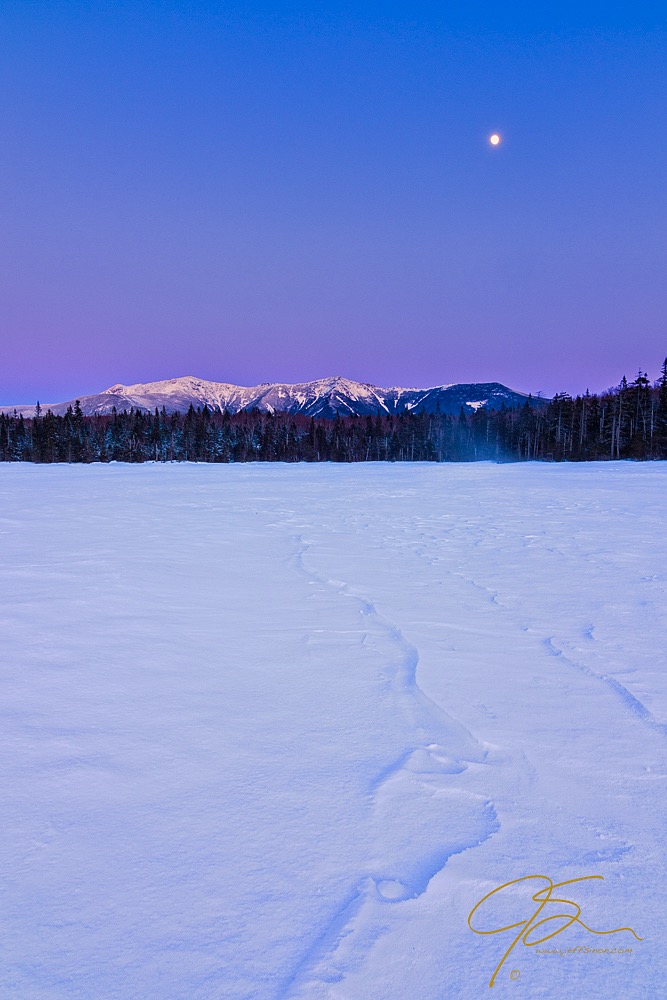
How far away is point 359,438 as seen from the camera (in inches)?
3674

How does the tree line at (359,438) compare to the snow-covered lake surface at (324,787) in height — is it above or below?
above

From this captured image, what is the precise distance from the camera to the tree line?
66938 mm

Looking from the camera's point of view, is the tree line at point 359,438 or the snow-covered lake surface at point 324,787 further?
the tree line at point 359,438

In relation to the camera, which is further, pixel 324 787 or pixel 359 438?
pixel 359 438

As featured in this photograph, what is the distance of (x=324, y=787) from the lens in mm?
2674

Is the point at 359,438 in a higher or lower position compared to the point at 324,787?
higher

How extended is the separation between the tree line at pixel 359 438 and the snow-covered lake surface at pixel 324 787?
6161 cm

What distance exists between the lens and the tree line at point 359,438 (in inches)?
2635

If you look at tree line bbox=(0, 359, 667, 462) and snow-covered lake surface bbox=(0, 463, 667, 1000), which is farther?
tree line bbox=(0, 359, 667, 462)

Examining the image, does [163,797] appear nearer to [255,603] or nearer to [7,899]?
[7,899]

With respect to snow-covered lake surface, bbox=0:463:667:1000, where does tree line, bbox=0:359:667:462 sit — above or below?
above

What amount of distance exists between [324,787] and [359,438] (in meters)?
91.6

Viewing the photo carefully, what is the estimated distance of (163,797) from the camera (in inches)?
101

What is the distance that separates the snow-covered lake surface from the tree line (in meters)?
61.6
